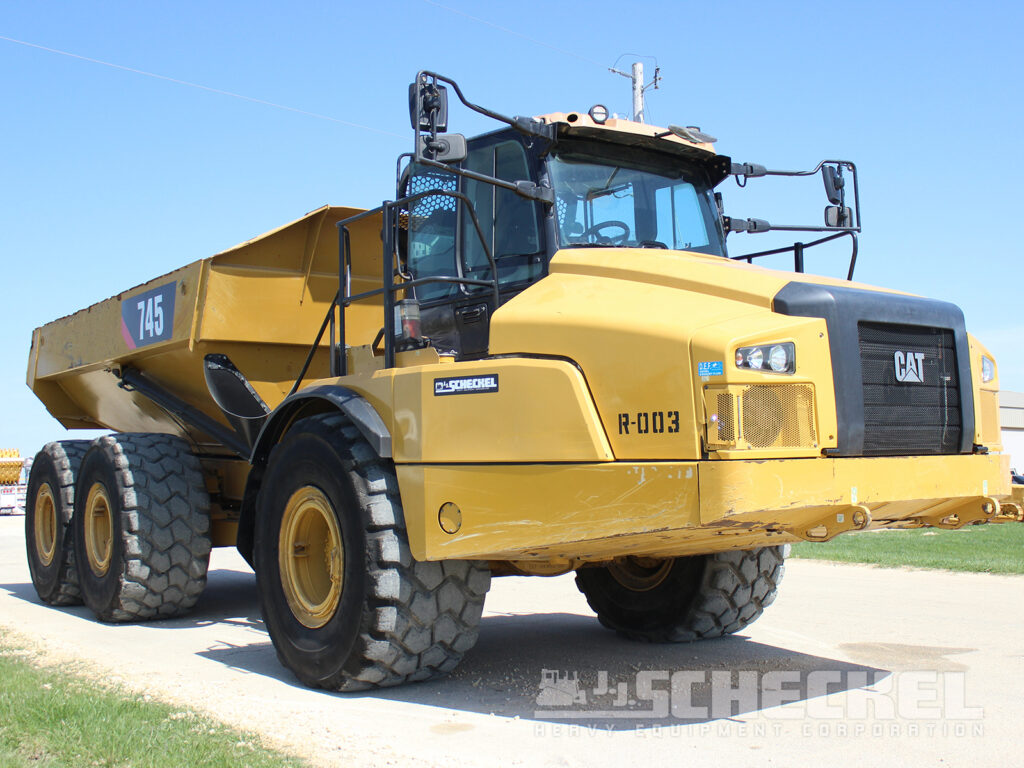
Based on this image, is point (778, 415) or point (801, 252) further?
point (801, 252)

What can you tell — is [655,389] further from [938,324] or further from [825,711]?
[825,711]

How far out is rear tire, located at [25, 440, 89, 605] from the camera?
9.02 m

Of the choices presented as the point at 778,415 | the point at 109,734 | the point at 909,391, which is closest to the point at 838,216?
the point at 909,391

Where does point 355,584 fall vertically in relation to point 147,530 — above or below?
below

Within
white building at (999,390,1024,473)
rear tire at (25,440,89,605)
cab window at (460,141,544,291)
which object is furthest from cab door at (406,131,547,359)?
white building at (999,390,1024,473)

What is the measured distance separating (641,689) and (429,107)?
3.20 metres

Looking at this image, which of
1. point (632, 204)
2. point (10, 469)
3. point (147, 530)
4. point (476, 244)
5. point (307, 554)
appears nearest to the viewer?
point (476, 244)

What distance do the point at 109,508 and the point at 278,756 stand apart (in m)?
4.58

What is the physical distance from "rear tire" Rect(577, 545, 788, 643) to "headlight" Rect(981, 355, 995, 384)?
1971mm

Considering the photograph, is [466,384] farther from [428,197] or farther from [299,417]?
[299,417]

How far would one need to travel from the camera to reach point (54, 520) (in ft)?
31.2

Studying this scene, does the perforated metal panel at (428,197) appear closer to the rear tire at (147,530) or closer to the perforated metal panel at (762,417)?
the perforated metal panel at (762,417)

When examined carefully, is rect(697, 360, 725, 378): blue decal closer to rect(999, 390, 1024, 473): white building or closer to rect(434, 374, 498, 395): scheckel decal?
Result: rect(434, 374, 498, 395): scheckel decal

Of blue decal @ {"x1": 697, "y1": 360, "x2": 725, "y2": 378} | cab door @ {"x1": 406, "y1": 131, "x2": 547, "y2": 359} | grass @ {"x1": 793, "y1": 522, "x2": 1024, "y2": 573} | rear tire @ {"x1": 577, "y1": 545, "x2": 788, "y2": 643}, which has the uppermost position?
cab door @ {"x1": 406, "y1": 131, "x2": 547, "y2": 359}
